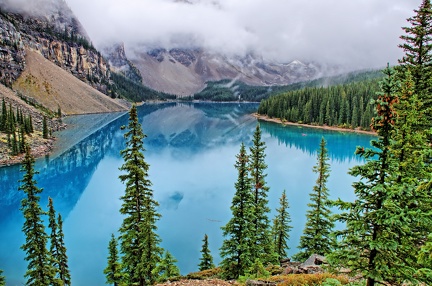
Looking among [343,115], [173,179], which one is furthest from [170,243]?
[343,115]

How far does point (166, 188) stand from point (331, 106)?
104m

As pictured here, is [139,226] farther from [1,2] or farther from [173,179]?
[1,2]

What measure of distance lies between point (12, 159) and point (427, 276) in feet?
263

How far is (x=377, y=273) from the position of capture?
870 cm

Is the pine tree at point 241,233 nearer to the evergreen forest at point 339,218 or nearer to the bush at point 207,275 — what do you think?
the evergreen forest at point 339,218

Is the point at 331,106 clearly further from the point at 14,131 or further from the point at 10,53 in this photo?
the point at 10,53

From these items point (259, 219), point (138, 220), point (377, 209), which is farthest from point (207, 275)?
point (377, 209)

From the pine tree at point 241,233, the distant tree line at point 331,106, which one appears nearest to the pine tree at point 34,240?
the pine tree at point 241,233

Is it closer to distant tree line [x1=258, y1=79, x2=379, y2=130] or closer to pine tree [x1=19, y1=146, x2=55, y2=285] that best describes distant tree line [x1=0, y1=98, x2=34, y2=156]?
pine tree [x1=19, y1=146, x2=55, y2=285]

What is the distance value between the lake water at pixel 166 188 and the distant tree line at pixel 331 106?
667 inches

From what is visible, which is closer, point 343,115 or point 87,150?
point 87,150

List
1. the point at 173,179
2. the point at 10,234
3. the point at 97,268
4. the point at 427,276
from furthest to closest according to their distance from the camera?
1. the point at 173,179
2. the point at 10,234
3. the point at 97,268
4. the point at 427,276

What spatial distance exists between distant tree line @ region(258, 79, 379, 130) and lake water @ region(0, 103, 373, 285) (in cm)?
1695

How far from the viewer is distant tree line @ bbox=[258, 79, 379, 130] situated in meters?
127
